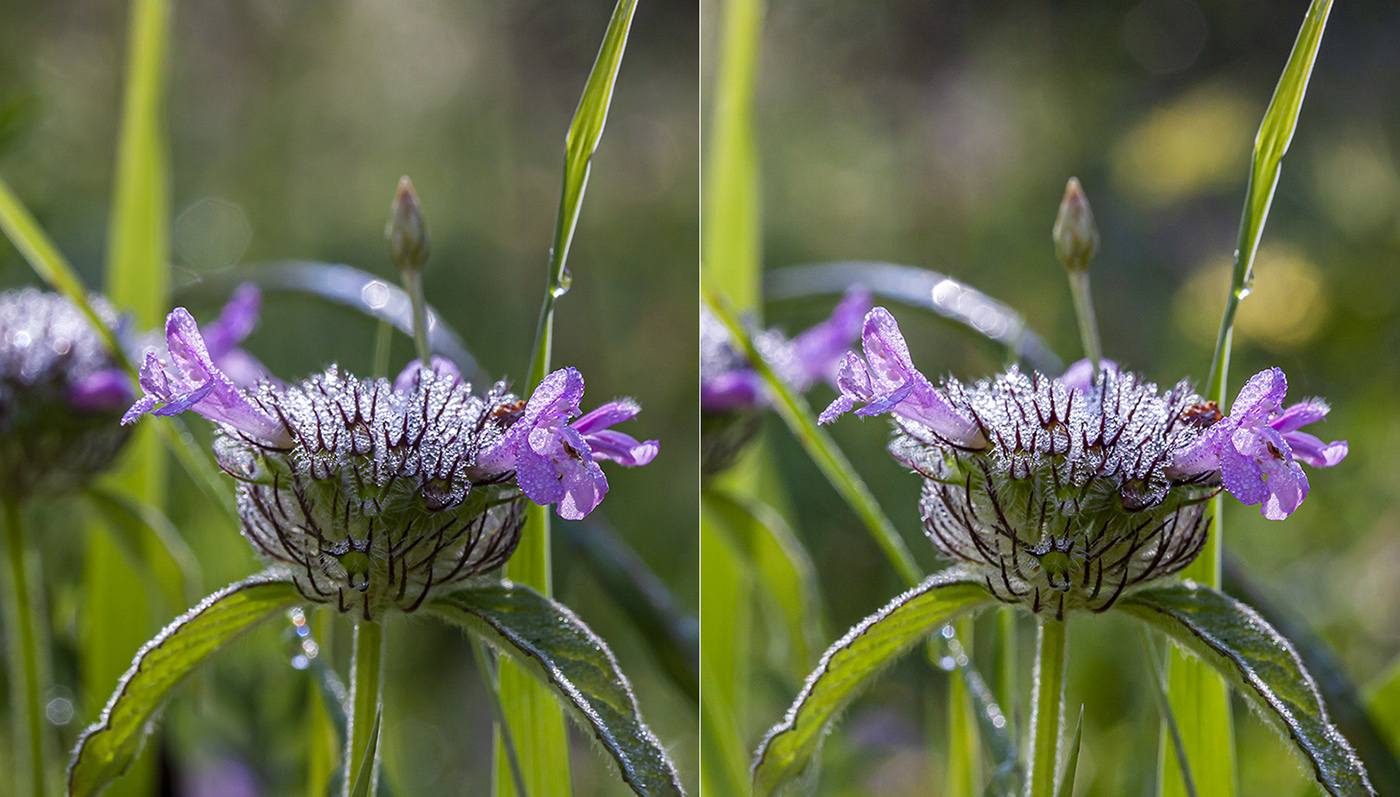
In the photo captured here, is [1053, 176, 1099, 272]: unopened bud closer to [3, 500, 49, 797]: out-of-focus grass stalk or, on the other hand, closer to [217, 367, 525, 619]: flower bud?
[217, 367, 525, 619]: flower bud

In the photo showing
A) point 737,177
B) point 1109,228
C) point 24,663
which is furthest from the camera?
point 1109,228

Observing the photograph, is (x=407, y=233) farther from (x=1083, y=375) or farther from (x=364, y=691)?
(x=1083, y=375)

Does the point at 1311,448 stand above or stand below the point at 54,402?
below

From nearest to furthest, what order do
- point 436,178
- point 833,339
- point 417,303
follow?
point 417,303 < point 833,339 < point 436,178

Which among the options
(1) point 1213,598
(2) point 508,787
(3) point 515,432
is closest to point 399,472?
(3) point 515,432

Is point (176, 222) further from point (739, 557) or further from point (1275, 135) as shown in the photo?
point (1275, 135)

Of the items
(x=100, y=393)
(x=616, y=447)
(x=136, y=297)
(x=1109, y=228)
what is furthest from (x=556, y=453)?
(x=1109, y=228)

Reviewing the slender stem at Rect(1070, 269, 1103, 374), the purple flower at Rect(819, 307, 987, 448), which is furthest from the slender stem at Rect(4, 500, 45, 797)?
the slender stem at Rect(1070, 269, 1103, 374)

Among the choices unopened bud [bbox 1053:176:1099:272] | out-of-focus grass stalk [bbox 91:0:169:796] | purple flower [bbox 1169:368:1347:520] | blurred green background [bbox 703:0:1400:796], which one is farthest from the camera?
blurred green background [bbox 703:0:1400:796]
